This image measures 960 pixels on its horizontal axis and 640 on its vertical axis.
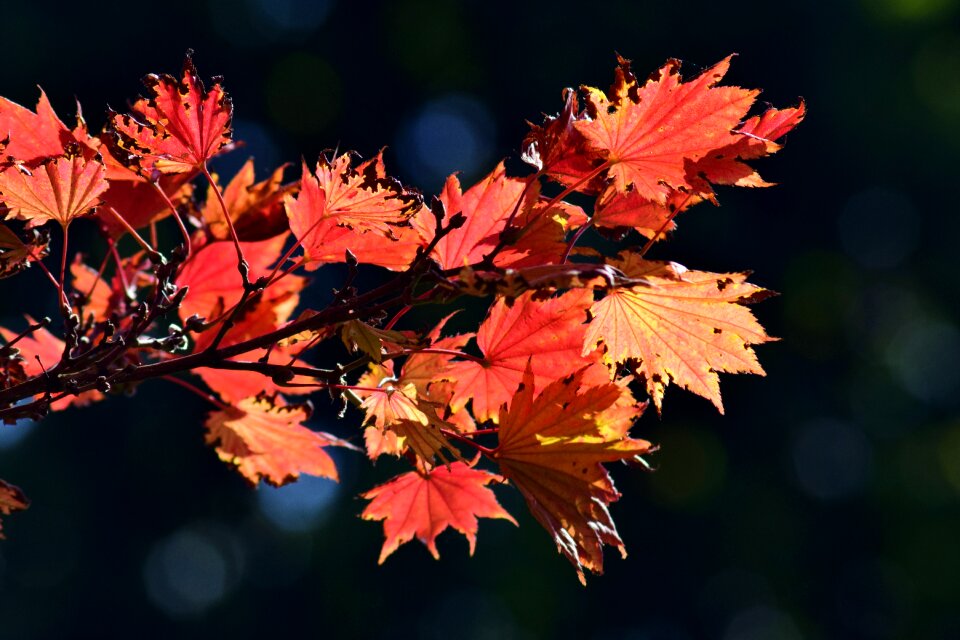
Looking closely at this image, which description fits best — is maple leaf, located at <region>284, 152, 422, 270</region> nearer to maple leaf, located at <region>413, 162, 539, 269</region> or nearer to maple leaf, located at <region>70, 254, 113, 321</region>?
maple leaf, located at <region>413, 162, 539, 269</region>

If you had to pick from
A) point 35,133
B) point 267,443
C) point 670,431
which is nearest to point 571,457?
point 267,443

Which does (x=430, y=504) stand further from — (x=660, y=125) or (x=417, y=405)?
(x=660, y=125)

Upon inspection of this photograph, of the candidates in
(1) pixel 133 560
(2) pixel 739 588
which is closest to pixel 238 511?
(1) pixel 133 560

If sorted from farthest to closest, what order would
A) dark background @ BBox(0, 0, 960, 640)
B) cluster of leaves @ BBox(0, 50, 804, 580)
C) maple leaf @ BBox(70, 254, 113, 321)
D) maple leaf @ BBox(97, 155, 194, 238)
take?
1. dark background @ BBox(0, 0, 960, 640)
2. maple leaf @ BBox(70, 254, 113, 321)
3. maple leaf @ BBox(97, 155, 194, 238)
4. cluster of leaves @ BBox(0, 50, 804, 580)

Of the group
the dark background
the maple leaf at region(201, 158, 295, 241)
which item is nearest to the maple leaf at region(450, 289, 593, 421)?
the maple leaf at region(201, 158, 295, 241)

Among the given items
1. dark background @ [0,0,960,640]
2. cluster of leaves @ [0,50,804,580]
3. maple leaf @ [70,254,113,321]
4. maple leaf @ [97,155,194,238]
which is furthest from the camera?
dark background @ [0,0,960,640]

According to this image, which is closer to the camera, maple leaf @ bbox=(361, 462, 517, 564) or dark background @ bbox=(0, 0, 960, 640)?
maple leaf @ bbox=(361, 462, 517, 564)

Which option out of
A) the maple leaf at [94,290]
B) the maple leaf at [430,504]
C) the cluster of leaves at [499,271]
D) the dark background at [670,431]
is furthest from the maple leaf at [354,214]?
the dark background at [670,431]
